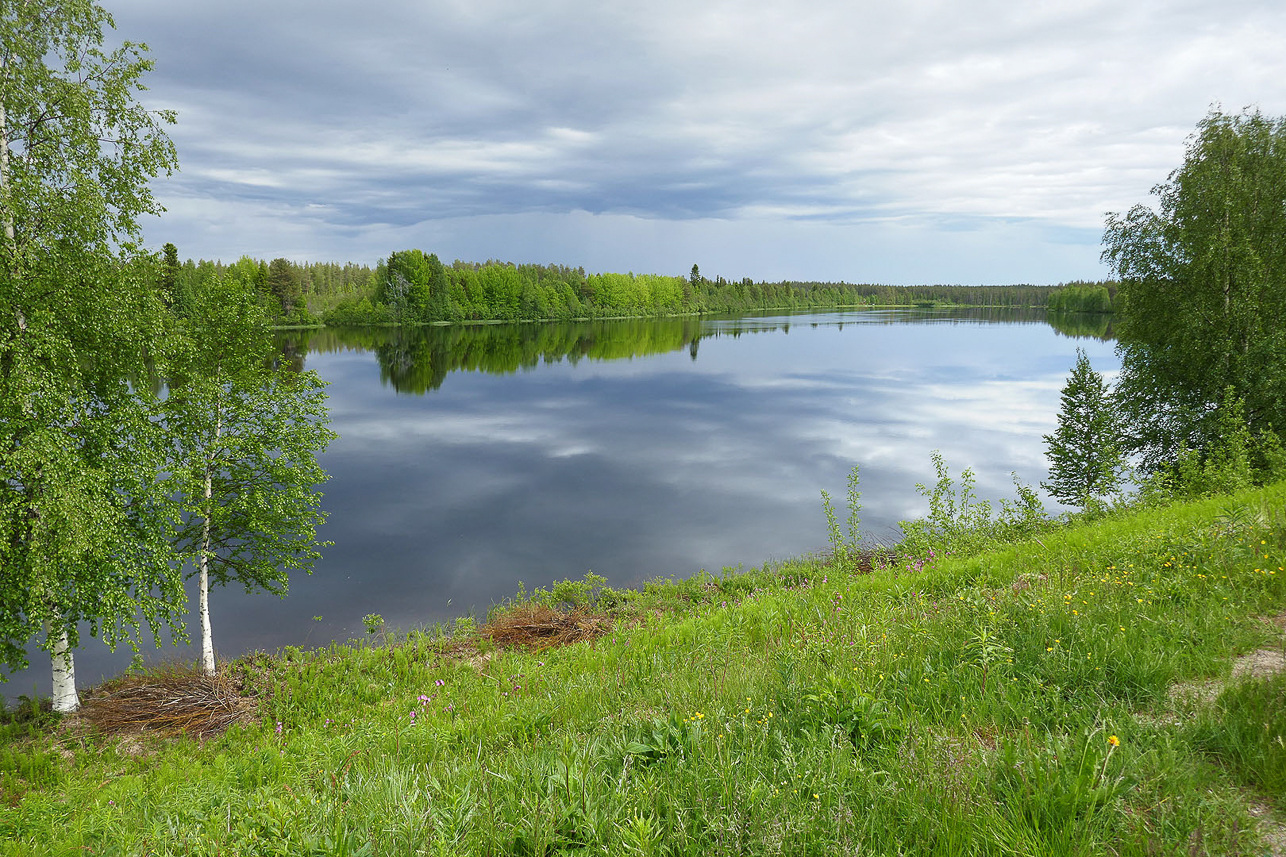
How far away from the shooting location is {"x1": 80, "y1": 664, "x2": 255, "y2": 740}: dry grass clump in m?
10.4

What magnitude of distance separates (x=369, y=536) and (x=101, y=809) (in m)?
15.9

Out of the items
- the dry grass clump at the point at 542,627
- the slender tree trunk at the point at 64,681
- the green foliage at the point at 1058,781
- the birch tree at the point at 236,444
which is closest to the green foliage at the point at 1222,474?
the dry grass clump at the point at 542,627

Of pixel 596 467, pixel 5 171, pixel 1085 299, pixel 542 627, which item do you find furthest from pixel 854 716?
pixel 1085 299

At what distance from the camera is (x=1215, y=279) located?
2316cm

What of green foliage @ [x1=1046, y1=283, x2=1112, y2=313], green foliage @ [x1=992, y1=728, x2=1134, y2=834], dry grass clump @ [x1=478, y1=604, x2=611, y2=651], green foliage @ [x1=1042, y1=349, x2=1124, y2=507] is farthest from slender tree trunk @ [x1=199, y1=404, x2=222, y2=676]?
green foliage @ [x1=1046, y1=283, x2=1112, y2=313]

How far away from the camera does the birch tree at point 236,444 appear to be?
1255 centimetres

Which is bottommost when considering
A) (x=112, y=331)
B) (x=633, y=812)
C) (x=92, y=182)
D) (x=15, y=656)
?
(x=15, y=656)

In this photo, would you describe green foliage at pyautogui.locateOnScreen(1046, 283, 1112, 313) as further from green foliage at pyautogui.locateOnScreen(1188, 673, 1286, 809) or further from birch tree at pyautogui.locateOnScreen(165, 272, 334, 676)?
green foliage at pyautogui.locateOnScreen(1188, 673, 1286, 809)

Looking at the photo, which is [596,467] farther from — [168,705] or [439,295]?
[439,295]

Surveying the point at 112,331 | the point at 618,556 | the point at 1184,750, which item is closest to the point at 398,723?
the point at 1184,750

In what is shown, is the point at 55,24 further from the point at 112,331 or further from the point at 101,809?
the point at 101,809

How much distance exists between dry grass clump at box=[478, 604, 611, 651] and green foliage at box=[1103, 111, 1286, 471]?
22652mm

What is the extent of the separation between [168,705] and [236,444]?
190 inches

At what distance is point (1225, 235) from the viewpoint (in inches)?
875
